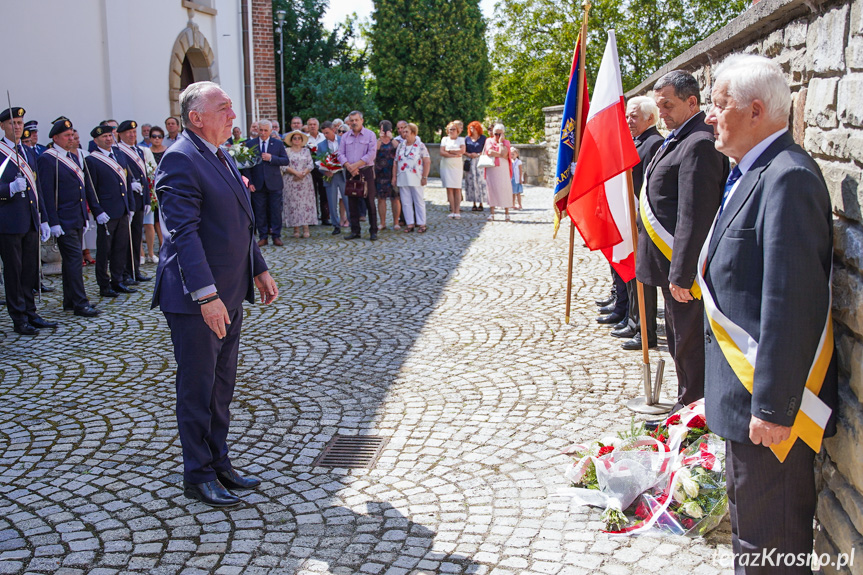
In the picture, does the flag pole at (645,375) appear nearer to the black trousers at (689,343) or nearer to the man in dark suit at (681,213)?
the man in dark suit at (681,213)

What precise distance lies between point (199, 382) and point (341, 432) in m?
1.19

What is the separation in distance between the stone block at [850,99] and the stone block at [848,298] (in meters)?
0.49

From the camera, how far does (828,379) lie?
2641 millimetres

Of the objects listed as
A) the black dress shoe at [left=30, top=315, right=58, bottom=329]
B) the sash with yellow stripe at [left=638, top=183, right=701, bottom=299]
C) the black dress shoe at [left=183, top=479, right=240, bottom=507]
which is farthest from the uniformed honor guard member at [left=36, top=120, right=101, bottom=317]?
the sash with yellow stripe at [left=638, top=183, right=701, bottom=299]

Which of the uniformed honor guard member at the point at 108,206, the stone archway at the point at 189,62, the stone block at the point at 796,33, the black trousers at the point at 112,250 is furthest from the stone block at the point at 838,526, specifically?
the stone archway at the point at 189,62

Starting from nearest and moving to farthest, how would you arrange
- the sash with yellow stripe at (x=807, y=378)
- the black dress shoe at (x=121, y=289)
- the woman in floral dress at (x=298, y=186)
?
the sash with yellow stripe at (x=807, y=378), the black dress shoe at (x=121, y=289), the woman in floral dress at (x=298, y=186)

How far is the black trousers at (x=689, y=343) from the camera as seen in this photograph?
4457 mm

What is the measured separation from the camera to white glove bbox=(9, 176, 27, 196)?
7.31 metres

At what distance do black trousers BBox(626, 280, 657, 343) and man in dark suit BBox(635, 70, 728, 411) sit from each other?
2.75 ft

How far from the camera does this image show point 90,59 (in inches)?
493

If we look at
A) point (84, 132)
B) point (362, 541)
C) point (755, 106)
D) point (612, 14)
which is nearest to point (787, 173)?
point (755, 106)

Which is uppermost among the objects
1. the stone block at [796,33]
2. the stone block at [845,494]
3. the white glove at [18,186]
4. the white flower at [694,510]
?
the stone block at [796,33]

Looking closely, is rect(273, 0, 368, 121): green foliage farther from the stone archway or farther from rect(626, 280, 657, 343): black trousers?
rect(626, 280, 657, 343): black trousers

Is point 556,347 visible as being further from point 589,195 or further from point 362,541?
point 362,541
